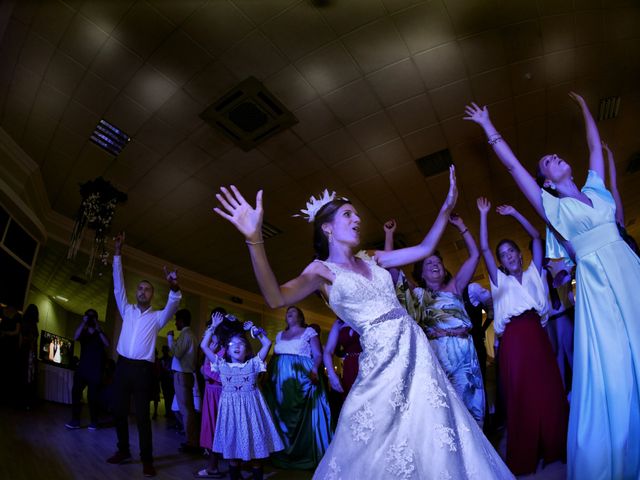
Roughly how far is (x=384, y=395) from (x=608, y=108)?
6.72 m

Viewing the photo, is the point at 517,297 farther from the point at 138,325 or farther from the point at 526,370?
the point at 138,325

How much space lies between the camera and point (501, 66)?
4.85 metres

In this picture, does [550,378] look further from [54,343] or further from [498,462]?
[54,343]

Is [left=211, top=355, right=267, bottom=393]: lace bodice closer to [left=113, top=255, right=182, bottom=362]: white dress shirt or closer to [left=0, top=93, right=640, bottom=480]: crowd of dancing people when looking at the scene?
[left=0, top=93, right=640, bottom=480]: crowd of dancing people

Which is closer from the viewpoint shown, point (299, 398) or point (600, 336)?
point (600, 336)

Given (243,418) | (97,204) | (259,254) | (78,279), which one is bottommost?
(243,418)

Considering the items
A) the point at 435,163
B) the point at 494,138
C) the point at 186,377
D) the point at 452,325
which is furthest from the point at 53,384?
the point at 494,138

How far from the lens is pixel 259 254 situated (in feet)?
4.10

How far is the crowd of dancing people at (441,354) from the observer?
1175 millimetres

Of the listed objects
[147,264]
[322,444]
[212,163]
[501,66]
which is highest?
Result: [501,66]

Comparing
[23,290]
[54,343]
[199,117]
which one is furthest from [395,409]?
[54,343]

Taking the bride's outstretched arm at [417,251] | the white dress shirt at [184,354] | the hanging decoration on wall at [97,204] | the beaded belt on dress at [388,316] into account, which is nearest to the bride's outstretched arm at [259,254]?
the beaded belt on dress at [388,316]

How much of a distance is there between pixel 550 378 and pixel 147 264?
843cm

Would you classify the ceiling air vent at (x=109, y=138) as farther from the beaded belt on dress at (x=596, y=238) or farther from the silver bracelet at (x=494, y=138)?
the beaded belt on dress at (x=596, y=238)
